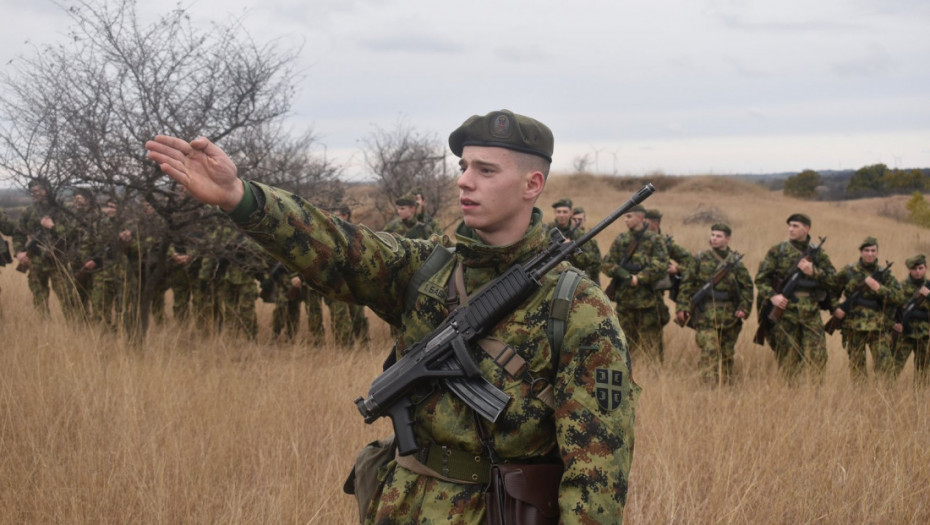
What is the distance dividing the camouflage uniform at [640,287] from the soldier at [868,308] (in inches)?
72.9

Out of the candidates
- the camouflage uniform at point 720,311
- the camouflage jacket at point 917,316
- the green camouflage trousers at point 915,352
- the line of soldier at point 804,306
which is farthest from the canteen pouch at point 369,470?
the camouflage jacket at point 917,316

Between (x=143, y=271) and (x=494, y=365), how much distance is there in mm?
7021

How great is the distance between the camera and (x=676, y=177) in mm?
41875

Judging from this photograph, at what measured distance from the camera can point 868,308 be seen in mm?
7359

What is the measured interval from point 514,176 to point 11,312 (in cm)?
855

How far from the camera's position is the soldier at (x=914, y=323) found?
283 inches

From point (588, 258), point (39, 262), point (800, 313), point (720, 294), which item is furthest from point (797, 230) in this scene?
point (39, 262)

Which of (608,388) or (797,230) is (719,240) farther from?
(608,388)

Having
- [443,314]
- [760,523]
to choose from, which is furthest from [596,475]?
[760,523]

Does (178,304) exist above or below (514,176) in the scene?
below

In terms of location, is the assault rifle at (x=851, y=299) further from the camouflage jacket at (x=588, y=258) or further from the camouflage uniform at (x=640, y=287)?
the camouflage jacket at (x=588, y=258)

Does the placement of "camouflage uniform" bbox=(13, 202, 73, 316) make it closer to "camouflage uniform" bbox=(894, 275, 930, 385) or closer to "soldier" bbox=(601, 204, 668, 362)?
"soldier" bbox=(601, 204, 668, 362)

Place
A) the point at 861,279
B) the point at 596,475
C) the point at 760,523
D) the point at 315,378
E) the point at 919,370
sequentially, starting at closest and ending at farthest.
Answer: the point at 596,475 < the point at 760,523 < the point at 315,378 < the point at 919,370 < the point at 861,279

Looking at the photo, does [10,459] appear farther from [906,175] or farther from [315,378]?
[906,175]
